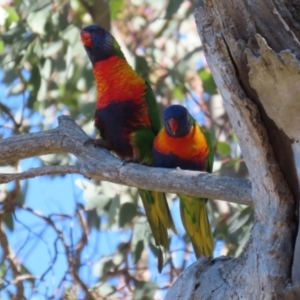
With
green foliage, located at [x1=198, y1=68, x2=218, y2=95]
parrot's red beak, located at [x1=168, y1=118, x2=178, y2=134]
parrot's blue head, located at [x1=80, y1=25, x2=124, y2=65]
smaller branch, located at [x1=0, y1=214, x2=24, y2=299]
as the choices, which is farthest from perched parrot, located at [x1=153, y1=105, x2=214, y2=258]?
smaller branch, located at [x1=0, y1=214, x2=24, y2=299]

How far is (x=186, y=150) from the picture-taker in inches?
89.3

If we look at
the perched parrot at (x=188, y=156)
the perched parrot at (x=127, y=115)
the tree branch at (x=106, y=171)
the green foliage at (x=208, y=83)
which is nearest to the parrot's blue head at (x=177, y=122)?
the perched parrot at (x=188, y=156)

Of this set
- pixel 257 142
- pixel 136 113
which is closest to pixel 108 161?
pixel 257 142

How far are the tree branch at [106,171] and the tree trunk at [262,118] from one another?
87 mm

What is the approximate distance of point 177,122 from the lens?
2.18m

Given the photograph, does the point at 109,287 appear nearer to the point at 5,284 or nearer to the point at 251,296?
the point at 5,284

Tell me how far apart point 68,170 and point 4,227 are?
5.06 ft

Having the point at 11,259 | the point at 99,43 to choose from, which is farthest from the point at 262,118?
the point at 11,259

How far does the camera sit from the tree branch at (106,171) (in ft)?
4.74

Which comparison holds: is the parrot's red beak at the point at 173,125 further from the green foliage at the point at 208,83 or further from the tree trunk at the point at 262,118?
the tree trunk at the point at 262,118

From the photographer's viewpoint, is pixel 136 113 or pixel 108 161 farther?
pixel 136 113

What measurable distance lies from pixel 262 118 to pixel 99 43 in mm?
1286

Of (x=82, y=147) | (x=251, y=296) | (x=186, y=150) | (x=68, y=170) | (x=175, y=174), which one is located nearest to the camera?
(x=251, y=296)

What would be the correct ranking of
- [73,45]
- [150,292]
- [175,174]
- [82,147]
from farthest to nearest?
[73,45] < [150,292] < [82,147] < [175,174]
